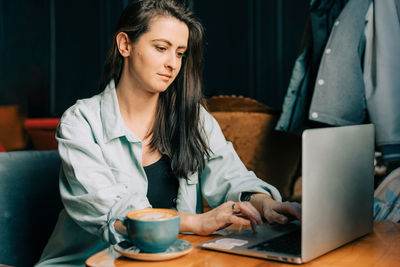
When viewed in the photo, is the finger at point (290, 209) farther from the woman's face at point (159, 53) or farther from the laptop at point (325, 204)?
the woman's face at point (159, 53)

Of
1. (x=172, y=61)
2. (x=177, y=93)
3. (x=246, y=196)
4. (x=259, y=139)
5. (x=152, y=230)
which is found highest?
(x=172, y=61)

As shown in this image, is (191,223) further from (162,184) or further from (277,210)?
(162,184)

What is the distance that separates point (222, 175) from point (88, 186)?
1.49 feet

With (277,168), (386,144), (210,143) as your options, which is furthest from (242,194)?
(277,168)

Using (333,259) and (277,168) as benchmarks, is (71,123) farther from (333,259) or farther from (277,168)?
(277,168)

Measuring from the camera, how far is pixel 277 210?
114 centimetres

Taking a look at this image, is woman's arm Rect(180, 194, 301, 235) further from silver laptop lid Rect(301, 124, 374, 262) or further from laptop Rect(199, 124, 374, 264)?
silver laptop lid Rect(301, 124, 374, 262)

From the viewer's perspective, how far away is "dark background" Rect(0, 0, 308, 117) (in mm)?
3859

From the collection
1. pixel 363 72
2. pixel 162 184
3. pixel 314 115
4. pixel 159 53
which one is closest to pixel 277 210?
pixel 162 184

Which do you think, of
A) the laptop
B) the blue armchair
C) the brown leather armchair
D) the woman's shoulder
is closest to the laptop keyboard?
the laptop

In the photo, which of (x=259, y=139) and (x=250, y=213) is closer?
(x=250, y=213)

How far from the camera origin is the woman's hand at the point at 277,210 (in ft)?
3.58

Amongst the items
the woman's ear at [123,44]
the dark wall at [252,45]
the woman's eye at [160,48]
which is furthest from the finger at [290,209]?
the dark wall at [252,45]

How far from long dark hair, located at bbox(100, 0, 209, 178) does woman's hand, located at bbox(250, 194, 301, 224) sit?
1.03ft
